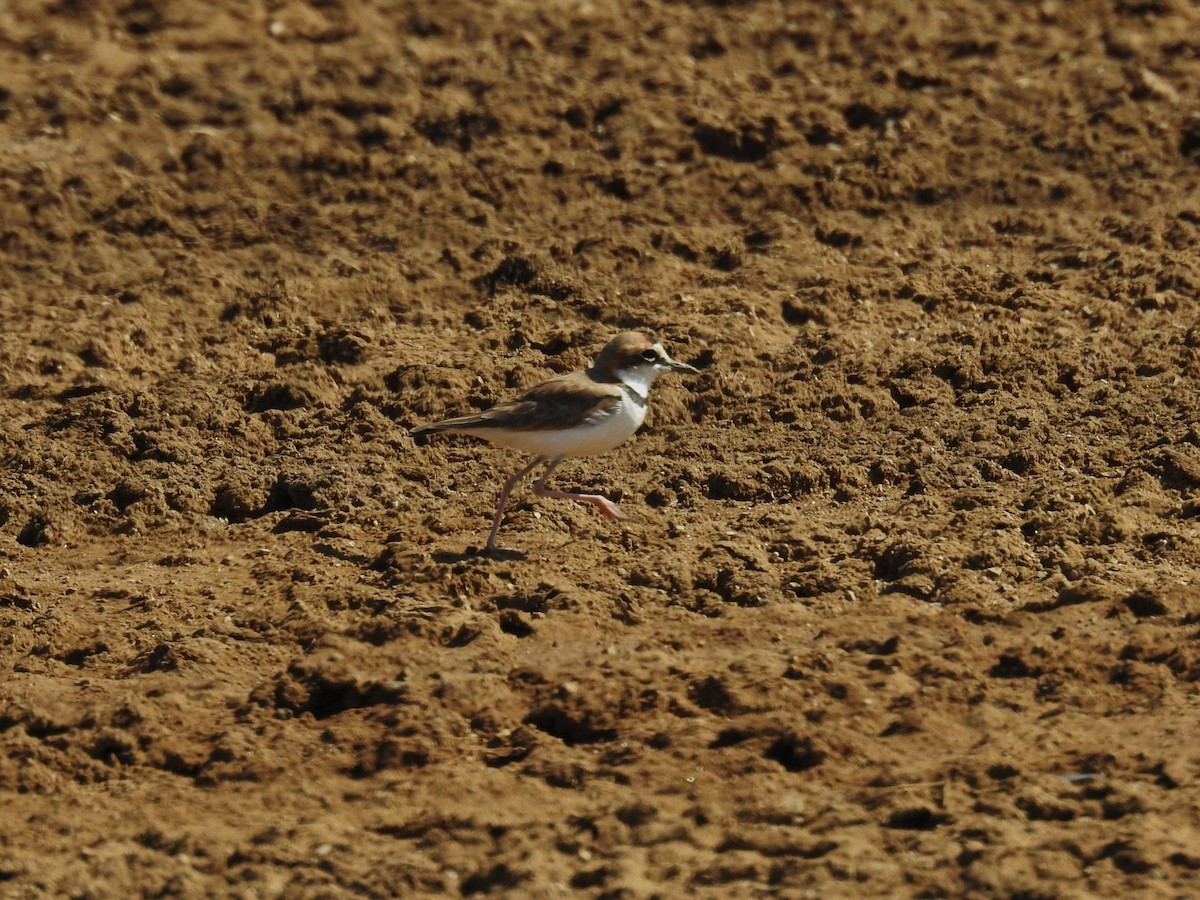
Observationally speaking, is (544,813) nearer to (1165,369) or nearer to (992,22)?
(1165,369)

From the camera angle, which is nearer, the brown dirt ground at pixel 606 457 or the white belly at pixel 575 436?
the brown dirt ground at pixel 606 457

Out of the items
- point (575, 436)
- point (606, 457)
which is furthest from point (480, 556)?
point (606, 457)

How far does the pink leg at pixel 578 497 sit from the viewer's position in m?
8.81

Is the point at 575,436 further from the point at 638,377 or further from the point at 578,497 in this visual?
the point at 638,377

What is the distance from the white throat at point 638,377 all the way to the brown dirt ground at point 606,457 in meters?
0.58

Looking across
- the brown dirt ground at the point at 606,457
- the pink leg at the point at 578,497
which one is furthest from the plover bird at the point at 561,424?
the brown dirt ground at the point at 606,457

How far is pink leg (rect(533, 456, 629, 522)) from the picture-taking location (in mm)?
8812

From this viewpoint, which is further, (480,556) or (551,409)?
(551,409)

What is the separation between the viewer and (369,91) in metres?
13.4

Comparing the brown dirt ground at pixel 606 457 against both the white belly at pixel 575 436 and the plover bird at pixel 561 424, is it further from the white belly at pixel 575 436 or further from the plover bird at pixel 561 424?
the white belly at pixel 575 436

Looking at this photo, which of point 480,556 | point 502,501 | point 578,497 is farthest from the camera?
point 578,497

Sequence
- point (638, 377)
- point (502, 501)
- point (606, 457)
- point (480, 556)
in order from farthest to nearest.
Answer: point (606, 457) < point (638, 377) < point (502, 501) < point (480, 556)

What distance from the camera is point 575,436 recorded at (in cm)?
871

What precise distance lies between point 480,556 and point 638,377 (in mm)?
1393
